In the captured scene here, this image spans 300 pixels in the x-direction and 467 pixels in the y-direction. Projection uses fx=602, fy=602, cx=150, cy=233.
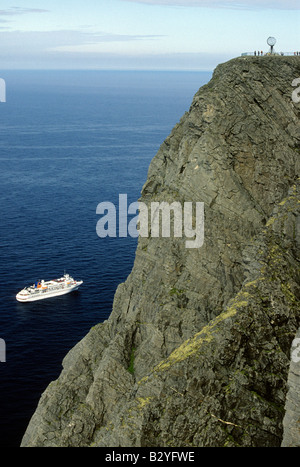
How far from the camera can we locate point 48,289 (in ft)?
386

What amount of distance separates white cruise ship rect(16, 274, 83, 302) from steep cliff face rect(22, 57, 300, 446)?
4761 cm

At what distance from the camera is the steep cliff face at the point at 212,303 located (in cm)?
4400

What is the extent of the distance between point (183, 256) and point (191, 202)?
5198 mm

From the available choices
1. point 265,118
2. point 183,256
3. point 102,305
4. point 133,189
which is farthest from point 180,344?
point 133,189

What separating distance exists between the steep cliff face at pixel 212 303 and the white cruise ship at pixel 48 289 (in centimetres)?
4761

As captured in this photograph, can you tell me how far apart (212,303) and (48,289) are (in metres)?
67.7

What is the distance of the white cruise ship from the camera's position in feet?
369
